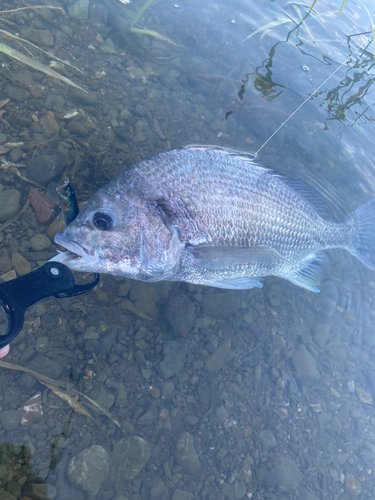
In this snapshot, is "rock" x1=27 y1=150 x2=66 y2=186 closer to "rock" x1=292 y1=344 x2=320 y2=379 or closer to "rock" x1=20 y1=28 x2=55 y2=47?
"rock" x1=20 y1=28 x2=55 y2=47

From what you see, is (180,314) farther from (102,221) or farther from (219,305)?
(102,221)

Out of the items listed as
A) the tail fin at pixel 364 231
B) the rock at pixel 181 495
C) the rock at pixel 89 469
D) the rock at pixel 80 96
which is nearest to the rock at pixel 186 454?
the rock at pixel 181 495

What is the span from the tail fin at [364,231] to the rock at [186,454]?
302 centimetres

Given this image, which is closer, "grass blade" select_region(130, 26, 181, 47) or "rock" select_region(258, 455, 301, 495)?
"rock" select_region(258, 455, 301, 495)

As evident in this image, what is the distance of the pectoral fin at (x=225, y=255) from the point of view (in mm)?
2695

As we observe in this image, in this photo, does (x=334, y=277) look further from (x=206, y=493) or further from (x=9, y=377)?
(x=9, y=377)

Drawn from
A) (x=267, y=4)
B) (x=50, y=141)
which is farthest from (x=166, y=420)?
(x=267, y=4)

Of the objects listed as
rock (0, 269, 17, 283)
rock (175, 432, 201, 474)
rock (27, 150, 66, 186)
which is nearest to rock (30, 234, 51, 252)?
rock (0, 269, 17, 283)

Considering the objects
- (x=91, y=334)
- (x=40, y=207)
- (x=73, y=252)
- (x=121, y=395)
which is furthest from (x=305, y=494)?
(x=40, y=207)

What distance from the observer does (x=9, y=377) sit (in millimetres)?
2449

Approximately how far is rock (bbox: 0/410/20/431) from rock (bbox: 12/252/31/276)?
1.21 meters

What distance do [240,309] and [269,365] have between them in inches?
31.9

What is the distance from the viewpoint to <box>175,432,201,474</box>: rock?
2.78m

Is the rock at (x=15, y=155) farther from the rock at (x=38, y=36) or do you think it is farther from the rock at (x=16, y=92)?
the rock at (x=38, y=36)
